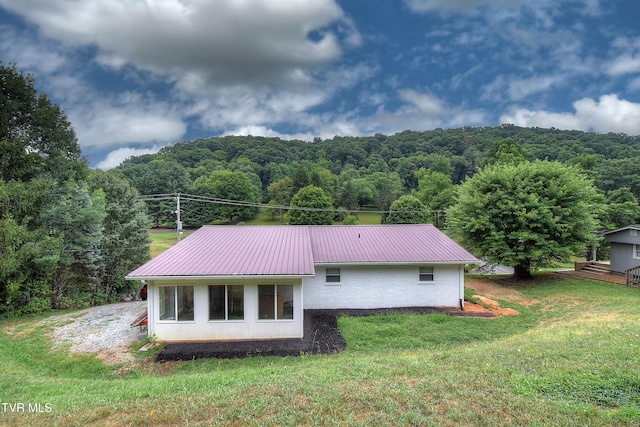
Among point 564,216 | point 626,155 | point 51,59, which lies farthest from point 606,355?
point 626,155

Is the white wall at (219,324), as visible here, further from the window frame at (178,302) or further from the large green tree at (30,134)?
the large green tree at (30,134)

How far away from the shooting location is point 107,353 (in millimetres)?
9570

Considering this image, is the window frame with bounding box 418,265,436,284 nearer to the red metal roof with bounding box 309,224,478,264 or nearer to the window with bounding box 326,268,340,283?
the red metal roof with bounding box 309,224,478,264

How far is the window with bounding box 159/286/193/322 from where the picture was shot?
34.8 feet

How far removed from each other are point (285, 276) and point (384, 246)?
626cm

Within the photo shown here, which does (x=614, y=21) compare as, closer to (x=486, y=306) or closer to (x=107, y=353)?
(x=486, y=306)

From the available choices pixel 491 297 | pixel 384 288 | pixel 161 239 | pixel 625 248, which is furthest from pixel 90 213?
pixel 625 248

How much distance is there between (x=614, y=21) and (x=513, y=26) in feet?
15.2

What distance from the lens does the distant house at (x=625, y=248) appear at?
1827 centimetres

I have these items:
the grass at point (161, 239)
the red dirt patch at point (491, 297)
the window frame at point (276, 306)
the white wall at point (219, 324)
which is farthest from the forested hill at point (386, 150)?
the white wall at point (219, 324)

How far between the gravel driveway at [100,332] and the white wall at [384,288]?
6894 mm

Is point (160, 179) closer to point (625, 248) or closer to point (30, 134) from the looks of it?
point (30, 134)

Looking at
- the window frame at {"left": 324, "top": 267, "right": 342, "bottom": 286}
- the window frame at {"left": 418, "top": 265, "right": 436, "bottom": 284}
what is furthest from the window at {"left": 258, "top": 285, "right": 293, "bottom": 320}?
the window frame at {"left": 418, "top": 265, "right": 436, "bottom": 284}

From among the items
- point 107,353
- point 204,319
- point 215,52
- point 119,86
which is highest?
point 215,52
